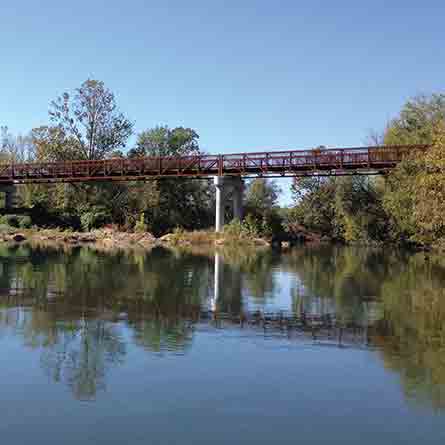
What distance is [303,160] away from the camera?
46.6 metres

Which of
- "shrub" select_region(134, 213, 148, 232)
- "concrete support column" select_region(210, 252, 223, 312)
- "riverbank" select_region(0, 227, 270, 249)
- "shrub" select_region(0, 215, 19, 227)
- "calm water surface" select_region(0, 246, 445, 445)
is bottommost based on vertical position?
"calm water surface" select_region(0, 246, 445, 445)

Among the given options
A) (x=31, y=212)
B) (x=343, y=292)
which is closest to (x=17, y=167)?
(x=31, y=212)

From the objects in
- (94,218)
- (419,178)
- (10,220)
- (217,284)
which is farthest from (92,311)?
(10,220)

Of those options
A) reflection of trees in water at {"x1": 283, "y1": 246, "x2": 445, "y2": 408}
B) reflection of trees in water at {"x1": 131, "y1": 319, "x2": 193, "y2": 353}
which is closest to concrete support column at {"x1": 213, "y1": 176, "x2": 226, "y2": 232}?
reflection of trees in water at {"x1": 283, "y1": 246, "x2": 445, "y2": 408}

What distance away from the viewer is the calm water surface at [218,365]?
6887 mm

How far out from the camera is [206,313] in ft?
47.2

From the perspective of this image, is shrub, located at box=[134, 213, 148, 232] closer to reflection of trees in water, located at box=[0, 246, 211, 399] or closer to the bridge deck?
the bridge deck

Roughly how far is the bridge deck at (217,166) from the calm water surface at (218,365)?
26.5 meters

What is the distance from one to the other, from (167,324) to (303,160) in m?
35.4

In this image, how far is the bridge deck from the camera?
4450 cm

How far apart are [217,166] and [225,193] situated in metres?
2.38

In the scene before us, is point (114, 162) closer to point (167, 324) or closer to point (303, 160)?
point (303, 160)

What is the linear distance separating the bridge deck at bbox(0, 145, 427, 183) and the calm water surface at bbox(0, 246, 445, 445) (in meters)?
26.5

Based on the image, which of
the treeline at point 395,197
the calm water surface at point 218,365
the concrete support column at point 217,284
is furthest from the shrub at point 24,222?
the calm water surface at point 218,365
